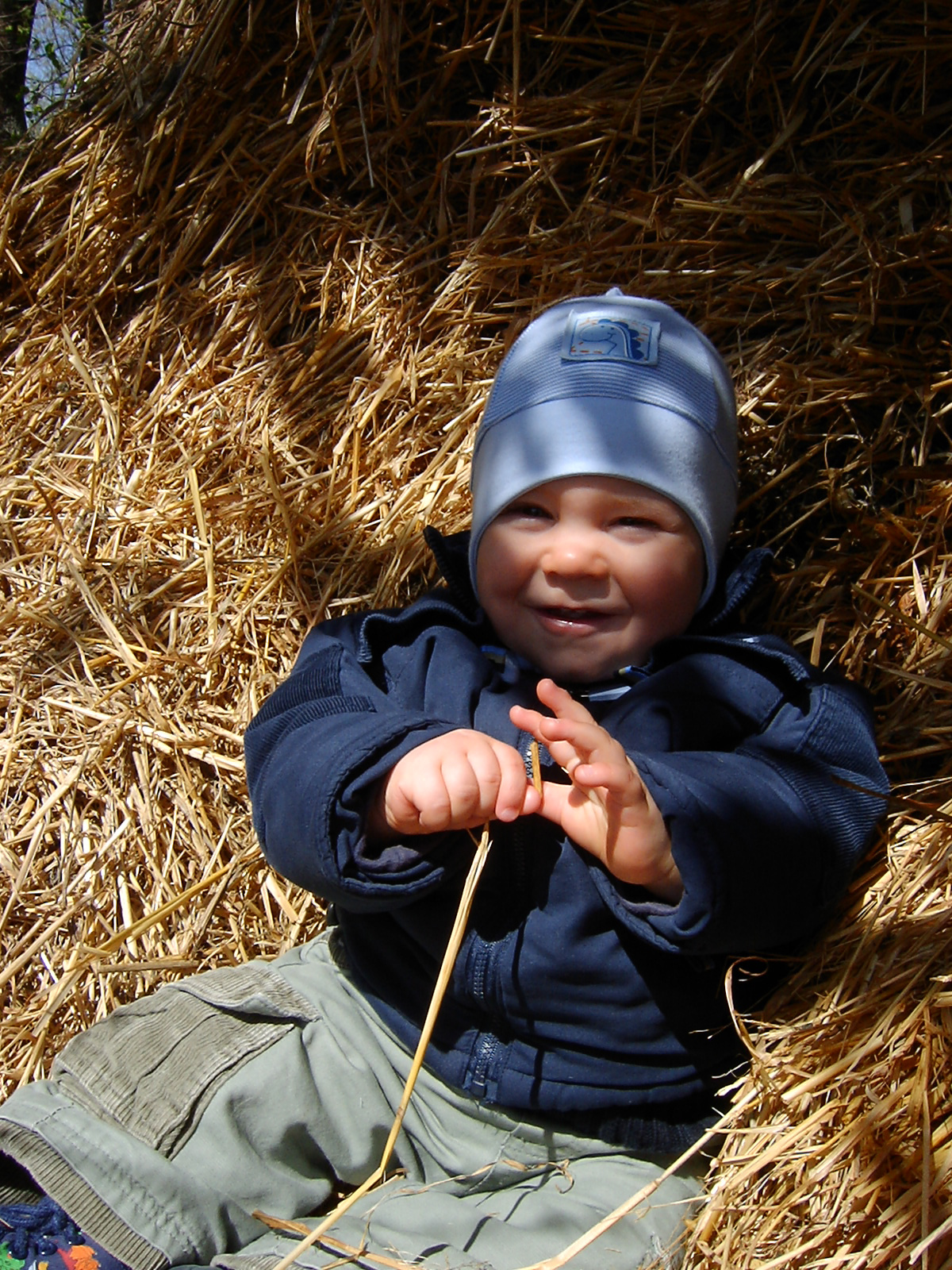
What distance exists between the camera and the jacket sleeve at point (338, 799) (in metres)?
1.66

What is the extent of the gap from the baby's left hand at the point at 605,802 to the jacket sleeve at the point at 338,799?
212 mm

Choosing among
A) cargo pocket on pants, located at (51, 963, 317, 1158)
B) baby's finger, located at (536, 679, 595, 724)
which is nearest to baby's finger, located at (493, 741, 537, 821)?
baby's finger, located at (536, 679, 595, 724)

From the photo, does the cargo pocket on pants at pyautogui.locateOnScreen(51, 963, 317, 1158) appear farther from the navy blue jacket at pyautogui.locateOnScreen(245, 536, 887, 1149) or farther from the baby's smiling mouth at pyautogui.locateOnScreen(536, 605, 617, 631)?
the baby's smiling mouth at pyautogui.locateOnScreen(536, 605, 617, 631)

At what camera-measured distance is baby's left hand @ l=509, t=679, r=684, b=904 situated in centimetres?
152

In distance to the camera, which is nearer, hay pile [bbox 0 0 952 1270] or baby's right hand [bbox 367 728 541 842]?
baby's right hand [bbox 367 728 541 842]

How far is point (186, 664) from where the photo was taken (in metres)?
2.55

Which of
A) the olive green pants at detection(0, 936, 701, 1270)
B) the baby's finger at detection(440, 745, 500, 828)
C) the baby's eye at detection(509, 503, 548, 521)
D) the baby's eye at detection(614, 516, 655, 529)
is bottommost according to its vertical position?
the olive green pants at detection(0, 936, 701, 1270)

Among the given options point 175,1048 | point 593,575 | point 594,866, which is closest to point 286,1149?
point 175,1048

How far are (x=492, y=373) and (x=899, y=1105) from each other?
1.98 metres

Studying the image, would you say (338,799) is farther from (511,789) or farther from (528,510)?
(528,510)

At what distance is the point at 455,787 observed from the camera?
5.22 ft

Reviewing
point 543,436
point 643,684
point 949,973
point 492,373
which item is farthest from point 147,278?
point 949,973

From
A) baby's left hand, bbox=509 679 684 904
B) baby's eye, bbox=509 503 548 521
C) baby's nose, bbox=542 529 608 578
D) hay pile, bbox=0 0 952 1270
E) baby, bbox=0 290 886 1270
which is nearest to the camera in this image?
baby's left hand, bbox=509 679 684 904

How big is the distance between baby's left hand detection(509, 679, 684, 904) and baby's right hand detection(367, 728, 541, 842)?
0.07 metres
